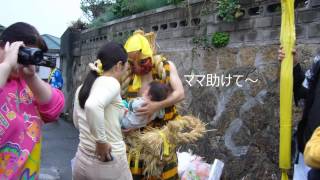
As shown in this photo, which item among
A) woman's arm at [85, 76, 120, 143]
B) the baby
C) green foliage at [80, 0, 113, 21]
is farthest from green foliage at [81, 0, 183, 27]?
woman's arm at [85, 76, 120, 143]

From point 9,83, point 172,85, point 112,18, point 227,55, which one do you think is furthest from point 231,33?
point 112,18

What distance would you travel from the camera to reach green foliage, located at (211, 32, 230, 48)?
5.40 m

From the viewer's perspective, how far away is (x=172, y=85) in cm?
375

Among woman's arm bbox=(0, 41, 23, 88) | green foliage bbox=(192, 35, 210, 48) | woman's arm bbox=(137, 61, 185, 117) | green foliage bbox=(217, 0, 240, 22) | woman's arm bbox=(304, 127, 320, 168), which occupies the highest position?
green foliage bbox=(217, 0, 240, 22)

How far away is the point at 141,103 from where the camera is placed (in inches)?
136

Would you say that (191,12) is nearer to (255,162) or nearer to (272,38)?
(272,38)

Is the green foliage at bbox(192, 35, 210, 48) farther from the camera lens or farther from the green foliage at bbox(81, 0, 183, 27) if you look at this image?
the camera lens

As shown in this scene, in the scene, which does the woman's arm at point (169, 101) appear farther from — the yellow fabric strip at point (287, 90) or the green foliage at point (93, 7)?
the green foliage at point (93, 7)

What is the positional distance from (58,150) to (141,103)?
513 centimetres

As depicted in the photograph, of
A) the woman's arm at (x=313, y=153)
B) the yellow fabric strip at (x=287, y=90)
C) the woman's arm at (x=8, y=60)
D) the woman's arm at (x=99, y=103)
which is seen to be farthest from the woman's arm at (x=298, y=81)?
the woman's arm at (x=8, y=60)

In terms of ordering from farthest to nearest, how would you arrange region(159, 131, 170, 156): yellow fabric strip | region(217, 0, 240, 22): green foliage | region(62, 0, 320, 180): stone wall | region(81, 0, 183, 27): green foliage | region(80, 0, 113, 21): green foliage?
region(80, 0, 113, 21): green foliage → region(81, 0, 183, 27): green foliage → region(217, 0, 240, 22): green foliage → region(62, 0, 320, 180): stone wall → region(159, 131, 170, 156): yellow fabric strip

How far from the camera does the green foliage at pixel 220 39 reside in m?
5.40

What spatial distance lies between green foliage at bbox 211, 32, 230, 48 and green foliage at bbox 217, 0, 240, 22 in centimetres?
18

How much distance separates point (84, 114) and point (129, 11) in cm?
561
